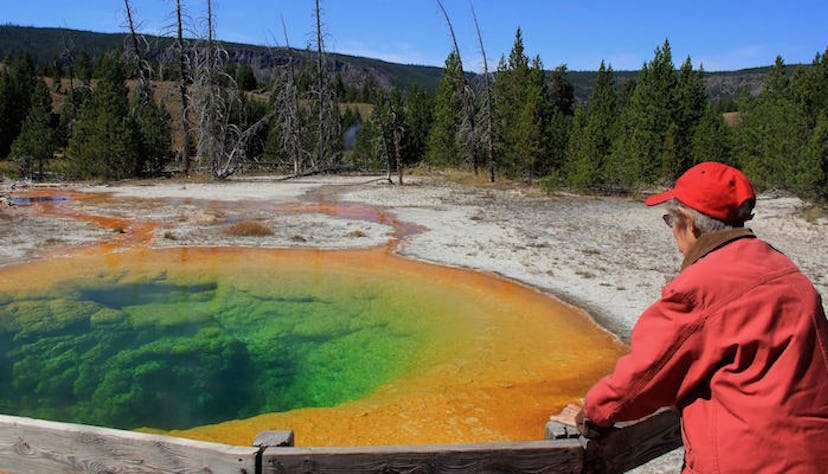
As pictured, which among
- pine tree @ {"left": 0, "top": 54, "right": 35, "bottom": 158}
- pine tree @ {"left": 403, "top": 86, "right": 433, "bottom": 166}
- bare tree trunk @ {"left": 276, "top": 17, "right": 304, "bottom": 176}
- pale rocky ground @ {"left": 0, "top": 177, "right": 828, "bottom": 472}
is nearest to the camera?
pale rocky ground @ {"left": 0, "top": 177, "right": 828, "bottom": 472}

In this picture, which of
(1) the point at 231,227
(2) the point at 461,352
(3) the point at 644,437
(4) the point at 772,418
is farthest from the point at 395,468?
(1) the point at 231,227

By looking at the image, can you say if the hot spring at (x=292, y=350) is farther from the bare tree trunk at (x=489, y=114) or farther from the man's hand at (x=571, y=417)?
the bare tree trunk at (x=489, y=114)

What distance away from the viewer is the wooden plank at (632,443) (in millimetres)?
2070

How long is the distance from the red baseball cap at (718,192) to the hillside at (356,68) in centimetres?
12362

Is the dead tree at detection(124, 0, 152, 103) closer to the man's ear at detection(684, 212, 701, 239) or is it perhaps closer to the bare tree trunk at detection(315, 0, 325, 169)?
the bare tree trunk at detection(315, 0, 325, 169)

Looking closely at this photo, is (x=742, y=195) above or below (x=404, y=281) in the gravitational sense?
above

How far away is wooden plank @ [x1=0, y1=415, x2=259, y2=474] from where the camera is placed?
2.07 m

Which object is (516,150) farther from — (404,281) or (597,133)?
(404,281)

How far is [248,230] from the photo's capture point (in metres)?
14.8

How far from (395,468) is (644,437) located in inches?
35.8

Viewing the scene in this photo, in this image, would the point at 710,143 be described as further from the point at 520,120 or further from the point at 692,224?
the point at 692,224

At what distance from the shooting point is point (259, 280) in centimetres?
1113

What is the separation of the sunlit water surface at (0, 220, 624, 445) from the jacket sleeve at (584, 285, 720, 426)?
3.71m

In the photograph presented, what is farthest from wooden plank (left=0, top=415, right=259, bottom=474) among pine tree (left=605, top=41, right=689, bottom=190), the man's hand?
pine tree (left=605, top=41, right=689, bottom=190)
